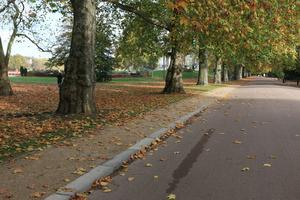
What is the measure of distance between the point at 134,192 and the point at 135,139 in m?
4.15

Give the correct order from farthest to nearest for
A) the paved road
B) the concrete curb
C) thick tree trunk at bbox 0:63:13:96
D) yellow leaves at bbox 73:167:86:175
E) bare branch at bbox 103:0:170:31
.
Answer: bare branch at bbox 103:0:170:31, thick tree trunk at bbox 0:63:13:96, yellow leaves at bbox 73:167:86:175, the paved road, the concrete curb

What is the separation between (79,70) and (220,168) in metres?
7.31

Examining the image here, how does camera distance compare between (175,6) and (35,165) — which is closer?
(35,165)

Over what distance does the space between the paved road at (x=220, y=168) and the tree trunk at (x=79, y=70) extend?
3.27 meters

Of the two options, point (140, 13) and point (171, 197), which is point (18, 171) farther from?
point (140, 13)

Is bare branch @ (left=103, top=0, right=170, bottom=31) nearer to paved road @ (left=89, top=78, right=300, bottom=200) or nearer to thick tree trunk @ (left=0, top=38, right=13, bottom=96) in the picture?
thick tree trunk @ (left=0, top=38, right=13, bottom=96)

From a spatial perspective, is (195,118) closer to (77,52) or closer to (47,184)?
(77,52)

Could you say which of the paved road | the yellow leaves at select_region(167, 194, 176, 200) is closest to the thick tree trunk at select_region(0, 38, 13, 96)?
the paved road

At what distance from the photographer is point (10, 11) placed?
3150 cm

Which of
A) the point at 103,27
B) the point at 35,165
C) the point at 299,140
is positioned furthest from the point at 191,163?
the point at 103,27

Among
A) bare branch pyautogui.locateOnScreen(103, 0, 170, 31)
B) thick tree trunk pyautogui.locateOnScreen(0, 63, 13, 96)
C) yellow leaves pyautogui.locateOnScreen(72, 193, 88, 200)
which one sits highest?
bare branch pyautogui.locateOnScreen(103, 0, 170, 31)

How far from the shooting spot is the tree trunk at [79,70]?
1421 cm

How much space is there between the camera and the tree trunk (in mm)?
14211

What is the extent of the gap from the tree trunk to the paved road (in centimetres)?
327
